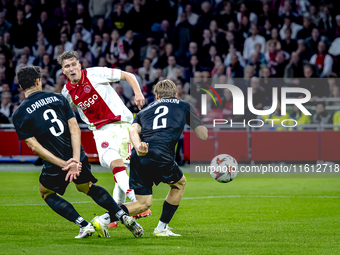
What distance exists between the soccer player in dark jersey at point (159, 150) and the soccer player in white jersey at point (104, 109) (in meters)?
0.93

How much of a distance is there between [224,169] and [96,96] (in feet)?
8.63

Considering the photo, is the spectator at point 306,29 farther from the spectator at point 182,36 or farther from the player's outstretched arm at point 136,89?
the player's outstretched arm at point 136,89

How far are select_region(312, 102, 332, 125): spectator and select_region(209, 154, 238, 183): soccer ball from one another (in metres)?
6.96

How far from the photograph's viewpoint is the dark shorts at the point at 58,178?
5793 mm

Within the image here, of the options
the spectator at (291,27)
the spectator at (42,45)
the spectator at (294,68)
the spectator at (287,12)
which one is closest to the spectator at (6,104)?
the spectator at (42,45)

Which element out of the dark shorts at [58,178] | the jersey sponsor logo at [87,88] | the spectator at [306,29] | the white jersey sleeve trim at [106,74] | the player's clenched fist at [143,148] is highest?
the spectator at [306,29]

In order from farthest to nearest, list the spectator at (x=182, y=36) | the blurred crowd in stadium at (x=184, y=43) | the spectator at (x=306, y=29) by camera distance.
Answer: the spectator at (x=182, y=36), the spectator at (x=306, y=29), the blurred crowd in stadium at (x=184, y=43)

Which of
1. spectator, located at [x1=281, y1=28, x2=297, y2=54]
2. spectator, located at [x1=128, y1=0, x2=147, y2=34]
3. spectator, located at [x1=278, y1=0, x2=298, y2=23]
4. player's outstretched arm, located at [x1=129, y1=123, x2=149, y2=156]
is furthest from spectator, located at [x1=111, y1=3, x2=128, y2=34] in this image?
player's outstretched arm, located at [x1=129, y1=123, x2=149, y2=156]

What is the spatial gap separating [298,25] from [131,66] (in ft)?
18.3

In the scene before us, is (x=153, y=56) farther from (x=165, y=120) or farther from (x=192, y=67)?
(x=165, y=120)

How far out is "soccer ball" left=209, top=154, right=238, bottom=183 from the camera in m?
8.64

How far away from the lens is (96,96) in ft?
23.3

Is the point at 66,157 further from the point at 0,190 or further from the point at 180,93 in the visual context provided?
the point at 180,93

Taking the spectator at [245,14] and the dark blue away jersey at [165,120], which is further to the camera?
the spectator at [245,14]
